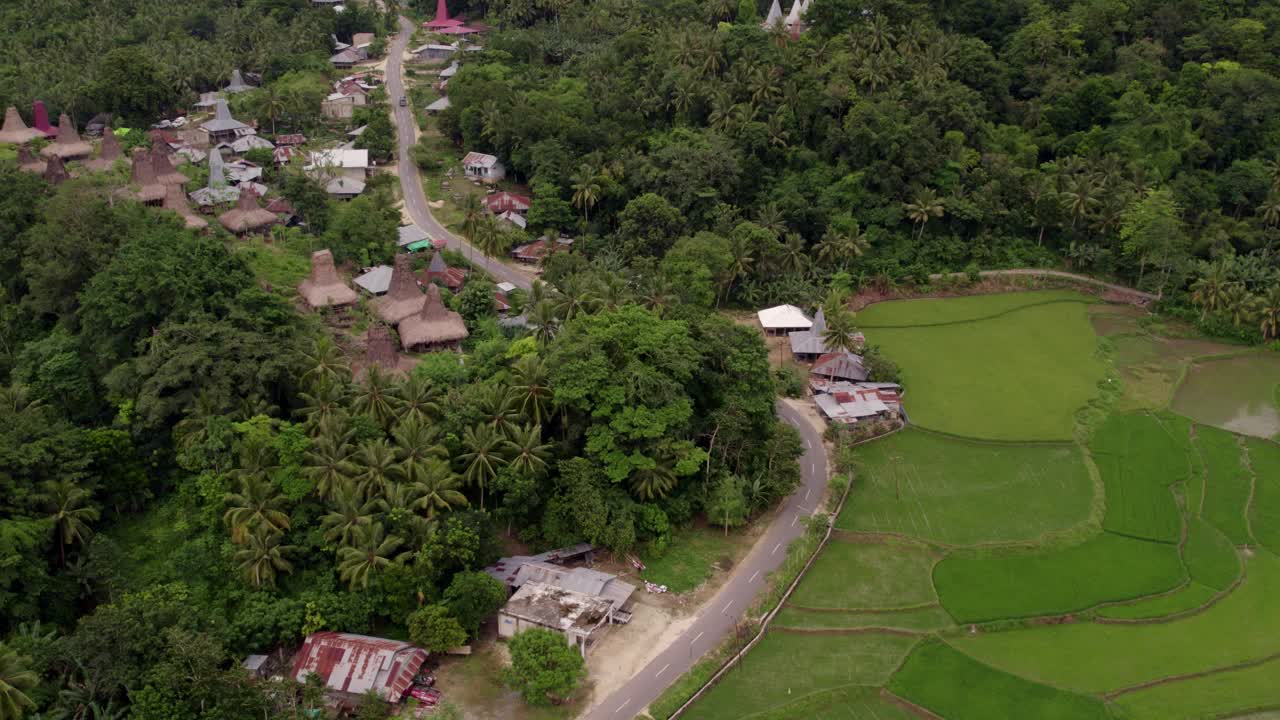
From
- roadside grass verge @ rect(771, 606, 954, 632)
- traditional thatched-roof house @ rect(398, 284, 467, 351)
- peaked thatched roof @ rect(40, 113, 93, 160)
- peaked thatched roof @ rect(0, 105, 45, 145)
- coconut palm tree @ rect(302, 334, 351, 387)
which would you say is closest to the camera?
roadside grass verge @ rect(771, 606, 954, 632)

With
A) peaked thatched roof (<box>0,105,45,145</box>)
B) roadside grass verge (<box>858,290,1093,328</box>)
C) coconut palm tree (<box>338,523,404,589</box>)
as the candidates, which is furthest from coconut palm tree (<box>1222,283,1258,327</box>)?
peaked thatched roof (<box>0,105,45,145</box>)

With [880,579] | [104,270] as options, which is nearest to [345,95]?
[104,270]

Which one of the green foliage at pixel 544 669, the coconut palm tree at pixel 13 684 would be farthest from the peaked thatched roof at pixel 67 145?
the green foliage at pixel 544 669

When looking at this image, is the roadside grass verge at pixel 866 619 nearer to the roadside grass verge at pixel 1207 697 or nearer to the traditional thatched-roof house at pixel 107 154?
the roadside grass verge at pixel 1207 697

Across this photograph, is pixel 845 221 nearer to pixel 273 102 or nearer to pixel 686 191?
pixel 686 191

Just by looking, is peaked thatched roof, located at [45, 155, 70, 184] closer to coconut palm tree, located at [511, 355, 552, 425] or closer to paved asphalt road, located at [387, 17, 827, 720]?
coconut palm tree, located at [511, 355, 552, 425]

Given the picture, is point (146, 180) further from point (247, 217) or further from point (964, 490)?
point (964, 490)

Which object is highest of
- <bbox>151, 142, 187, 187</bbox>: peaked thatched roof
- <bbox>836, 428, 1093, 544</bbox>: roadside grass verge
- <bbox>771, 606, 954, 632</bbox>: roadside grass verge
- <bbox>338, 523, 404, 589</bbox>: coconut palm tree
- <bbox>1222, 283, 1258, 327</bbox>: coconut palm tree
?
<bbox>1222, 283, 1258, 327</bbox>: coconut palm tree
